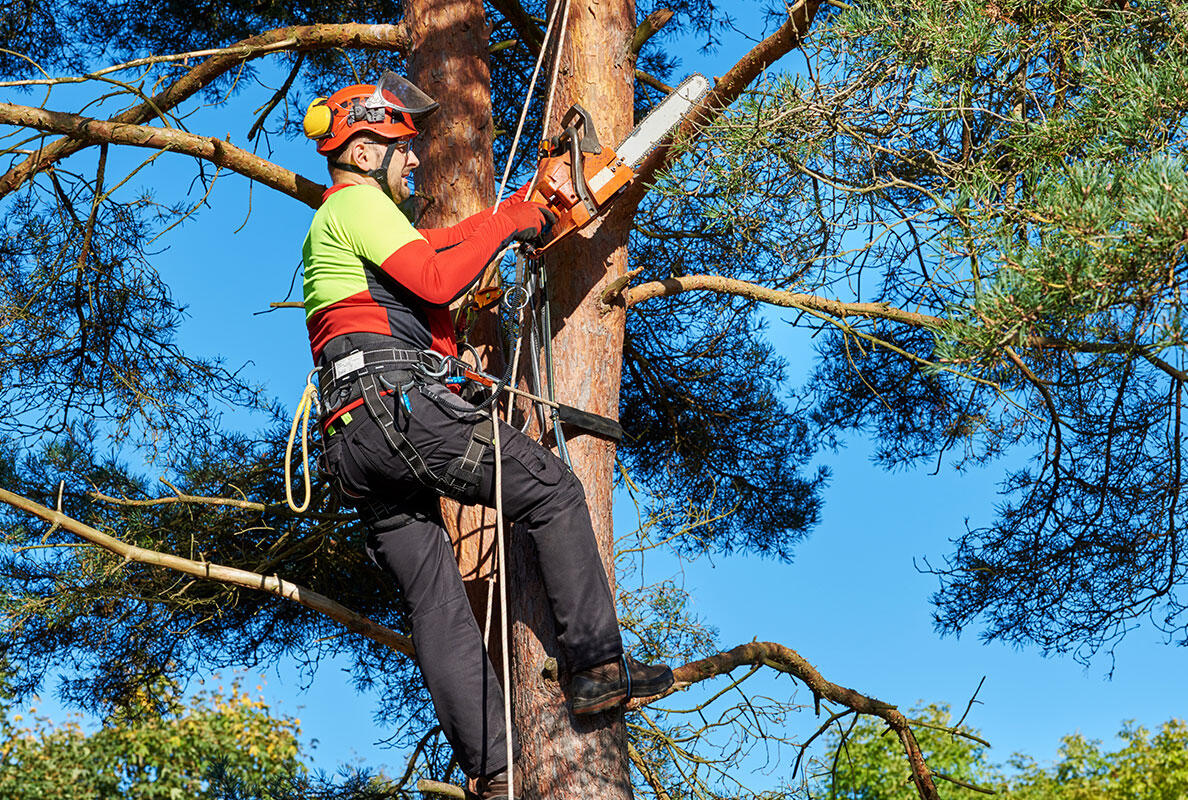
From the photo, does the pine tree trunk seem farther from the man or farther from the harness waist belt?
the harness waist belt

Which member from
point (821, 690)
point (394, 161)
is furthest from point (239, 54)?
point (821, 690)

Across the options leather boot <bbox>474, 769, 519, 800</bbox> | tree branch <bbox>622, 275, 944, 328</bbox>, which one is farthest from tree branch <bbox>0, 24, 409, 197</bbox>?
leather boot <bbox>474, 769, 519, 800</bbox>

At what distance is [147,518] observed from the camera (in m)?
5.32

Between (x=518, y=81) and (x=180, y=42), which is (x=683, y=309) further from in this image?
(x=180, y=42)

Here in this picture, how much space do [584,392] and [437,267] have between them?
858mm

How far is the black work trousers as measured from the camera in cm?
311

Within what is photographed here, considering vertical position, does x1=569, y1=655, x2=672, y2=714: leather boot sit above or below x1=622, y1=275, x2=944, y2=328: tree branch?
below

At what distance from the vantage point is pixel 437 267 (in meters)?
3.10

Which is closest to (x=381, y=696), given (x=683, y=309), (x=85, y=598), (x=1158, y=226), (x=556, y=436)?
(x=85, y=598)

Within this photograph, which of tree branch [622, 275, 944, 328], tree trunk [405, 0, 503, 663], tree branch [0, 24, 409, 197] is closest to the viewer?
tree trunk [405, 0, 503, 663]

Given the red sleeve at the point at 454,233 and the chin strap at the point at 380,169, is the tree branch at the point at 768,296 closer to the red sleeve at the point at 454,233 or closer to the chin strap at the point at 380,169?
the red sleeve at the point at 454,233

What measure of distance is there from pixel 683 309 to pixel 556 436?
3142 mm

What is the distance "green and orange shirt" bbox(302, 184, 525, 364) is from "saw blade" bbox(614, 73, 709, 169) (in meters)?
0.66

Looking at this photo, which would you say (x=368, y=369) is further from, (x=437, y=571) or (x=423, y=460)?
(x=437, y=571)
